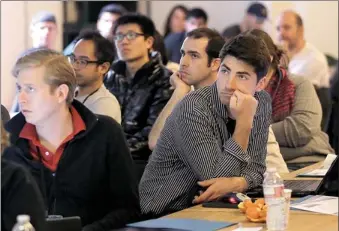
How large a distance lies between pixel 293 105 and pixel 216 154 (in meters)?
1.34

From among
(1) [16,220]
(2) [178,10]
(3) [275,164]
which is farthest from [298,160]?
(2) [178,10]

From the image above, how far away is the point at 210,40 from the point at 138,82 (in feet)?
2.35

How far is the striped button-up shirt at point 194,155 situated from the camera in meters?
2.97

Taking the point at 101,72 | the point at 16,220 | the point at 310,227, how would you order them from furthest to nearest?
the point at 101,72 → the point at 310,227 → the point at 16,220

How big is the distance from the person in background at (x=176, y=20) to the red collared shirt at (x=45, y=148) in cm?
541

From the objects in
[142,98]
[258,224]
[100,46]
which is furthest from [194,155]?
[142,98]

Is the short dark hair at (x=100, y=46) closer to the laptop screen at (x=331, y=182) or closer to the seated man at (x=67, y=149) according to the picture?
the seated man at (x=67, y=149)

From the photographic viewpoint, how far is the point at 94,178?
9.30 ft

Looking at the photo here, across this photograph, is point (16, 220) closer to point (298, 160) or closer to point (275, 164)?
point (275, 164)

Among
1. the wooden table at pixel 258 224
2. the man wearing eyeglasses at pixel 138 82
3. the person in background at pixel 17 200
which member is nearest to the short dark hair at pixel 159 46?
the man wearing eyeglasses at pixel 138 82

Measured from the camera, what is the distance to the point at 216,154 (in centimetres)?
298

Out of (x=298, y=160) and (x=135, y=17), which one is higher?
(x=135, y=17)

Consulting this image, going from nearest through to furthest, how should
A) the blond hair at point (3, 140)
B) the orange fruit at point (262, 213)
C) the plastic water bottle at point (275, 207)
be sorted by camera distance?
the blond hair at point (3, 140) < the plastic water bottle at point (275, 207) < the orange fruit at point (262, 213)

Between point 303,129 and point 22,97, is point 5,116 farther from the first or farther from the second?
point 303,129
